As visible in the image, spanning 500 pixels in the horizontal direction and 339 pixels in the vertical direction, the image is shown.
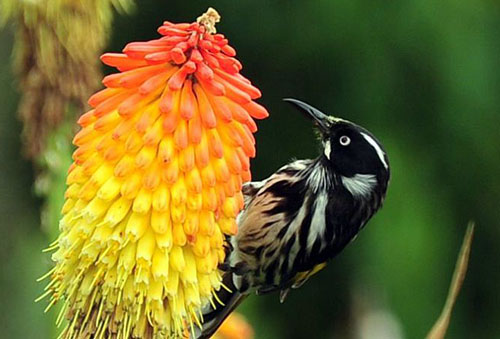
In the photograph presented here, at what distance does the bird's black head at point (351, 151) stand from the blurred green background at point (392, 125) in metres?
1.50

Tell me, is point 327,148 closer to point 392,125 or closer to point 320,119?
point 320,119

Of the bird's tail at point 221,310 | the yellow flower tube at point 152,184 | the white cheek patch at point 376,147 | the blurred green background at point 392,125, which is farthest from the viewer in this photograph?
the blurred green background at point 392,125

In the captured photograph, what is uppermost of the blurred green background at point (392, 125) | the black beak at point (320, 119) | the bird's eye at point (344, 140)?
the black beak at point (320, 119)

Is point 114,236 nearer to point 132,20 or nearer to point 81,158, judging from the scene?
point 81,158

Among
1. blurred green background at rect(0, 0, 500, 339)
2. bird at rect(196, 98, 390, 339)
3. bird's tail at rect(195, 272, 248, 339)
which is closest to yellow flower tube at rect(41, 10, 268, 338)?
bird's tail at rect(195, 272, 248, 339)

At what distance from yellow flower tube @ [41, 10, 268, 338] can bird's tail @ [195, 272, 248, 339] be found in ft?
1.42

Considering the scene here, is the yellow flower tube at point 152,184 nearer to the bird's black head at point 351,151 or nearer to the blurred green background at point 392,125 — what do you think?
the bird's black head at point 351,151

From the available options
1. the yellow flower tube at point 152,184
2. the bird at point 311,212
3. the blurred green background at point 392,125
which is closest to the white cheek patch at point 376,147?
the bird at point 311,212

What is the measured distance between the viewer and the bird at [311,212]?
2.86m

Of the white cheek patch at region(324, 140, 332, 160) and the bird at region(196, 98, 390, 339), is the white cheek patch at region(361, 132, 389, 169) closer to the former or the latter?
the bird at region(196, 98, 390, 339)

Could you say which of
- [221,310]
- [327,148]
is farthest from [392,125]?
[221,310]

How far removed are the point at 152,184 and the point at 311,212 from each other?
909 mm

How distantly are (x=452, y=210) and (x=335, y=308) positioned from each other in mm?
705

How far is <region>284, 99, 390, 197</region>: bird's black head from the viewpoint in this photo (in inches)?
112
